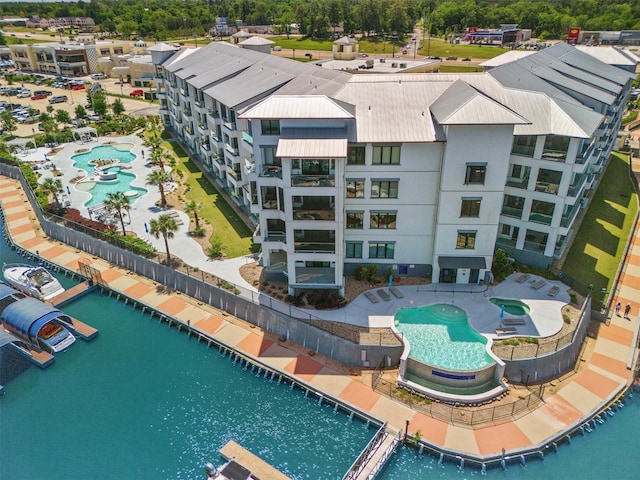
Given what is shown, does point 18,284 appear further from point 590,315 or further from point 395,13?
point 395,13

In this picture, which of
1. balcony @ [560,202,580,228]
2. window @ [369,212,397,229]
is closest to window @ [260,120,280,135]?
window @ [369,212,397,229]

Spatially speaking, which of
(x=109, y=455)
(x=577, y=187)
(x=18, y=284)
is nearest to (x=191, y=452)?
(x=109, y=455)

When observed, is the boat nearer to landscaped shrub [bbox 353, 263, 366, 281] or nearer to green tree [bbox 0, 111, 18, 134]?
landscaped shrub [bbox 353, 263, 366, 281]

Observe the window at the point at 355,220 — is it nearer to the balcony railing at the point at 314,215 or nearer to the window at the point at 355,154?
the balcony railing at the point at 314,215

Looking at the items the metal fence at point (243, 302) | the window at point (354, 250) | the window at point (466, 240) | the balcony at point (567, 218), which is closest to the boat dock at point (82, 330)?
the metal fence at point (243, 302)

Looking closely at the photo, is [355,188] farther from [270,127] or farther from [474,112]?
[474,112]
